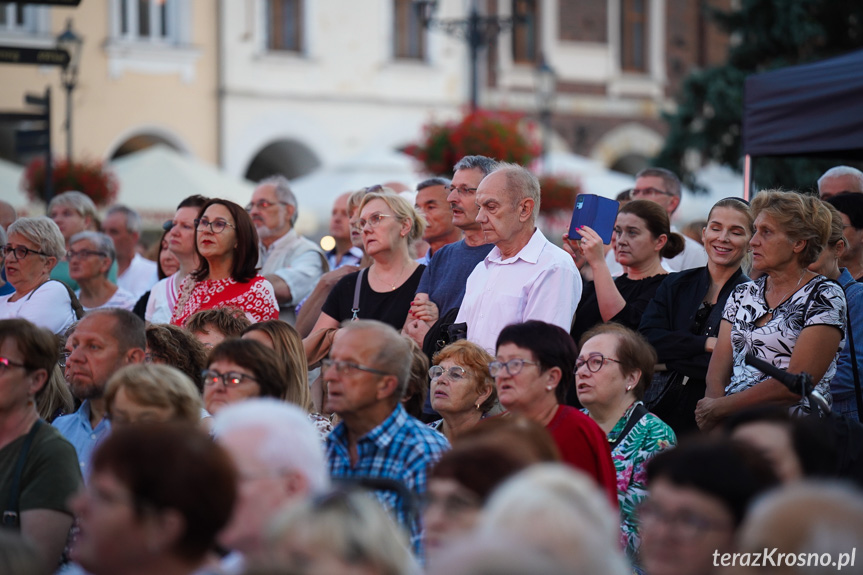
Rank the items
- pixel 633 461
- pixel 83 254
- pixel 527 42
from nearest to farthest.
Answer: pixel 633 461 → pixel 83 254 → pixel 527 42

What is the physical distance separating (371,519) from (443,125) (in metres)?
11.9

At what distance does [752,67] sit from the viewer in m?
18.4

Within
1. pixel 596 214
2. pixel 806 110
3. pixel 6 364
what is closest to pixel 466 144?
pixel 806 110

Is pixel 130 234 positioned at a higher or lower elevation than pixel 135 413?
higher

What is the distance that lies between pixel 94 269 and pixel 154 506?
16.4ft

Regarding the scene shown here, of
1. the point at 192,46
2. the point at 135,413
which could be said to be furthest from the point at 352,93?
the point at 135,413

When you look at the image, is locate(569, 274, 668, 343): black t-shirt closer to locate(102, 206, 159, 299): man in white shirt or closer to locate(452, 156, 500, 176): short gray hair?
locate(452, 156, 500, 176): short gray hair

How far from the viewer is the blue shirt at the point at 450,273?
5969mm

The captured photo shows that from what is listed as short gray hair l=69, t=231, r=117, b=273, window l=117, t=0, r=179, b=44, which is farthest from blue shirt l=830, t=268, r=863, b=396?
window l=117, t=0, r=179, b=44

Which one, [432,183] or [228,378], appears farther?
[432,183]

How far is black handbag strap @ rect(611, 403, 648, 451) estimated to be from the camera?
4617 millimetres

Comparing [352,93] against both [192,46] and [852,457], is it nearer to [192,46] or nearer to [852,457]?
[192,46]

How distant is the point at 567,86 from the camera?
1011 inches

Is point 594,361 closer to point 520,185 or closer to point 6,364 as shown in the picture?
point 520,185
